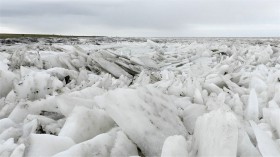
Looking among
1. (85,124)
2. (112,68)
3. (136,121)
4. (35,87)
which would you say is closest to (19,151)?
(85,124)

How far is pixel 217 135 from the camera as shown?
114cm

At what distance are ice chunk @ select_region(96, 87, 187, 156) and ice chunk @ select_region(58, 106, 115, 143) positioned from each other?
0.06 metres

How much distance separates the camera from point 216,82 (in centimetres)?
242

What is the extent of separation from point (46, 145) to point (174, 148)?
18.7 inches

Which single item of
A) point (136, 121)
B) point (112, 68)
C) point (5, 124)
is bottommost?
point (112, 68)

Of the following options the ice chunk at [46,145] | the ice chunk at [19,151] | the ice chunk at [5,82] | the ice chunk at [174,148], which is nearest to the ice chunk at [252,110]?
the ice chunk at [174,148]

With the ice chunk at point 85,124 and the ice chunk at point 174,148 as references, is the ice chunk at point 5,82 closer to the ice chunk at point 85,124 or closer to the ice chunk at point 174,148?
the ice chunk at point 85,124

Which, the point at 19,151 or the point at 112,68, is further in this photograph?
the point at 112,68

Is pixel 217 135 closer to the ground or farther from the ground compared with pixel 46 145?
farther from the ground

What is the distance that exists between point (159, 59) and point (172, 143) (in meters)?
3.75

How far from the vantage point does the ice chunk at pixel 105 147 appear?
4.09 ft

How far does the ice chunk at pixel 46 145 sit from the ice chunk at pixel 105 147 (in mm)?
80

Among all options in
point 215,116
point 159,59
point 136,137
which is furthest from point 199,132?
point 159,59

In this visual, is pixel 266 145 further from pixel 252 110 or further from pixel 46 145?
pixel 46 145
